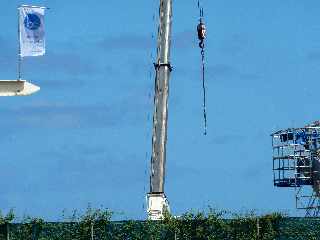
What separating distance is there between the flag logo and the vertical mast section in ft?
31.0

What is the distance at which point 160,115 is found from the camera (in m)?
43.7

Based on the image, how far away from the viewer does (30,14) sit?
119 ft

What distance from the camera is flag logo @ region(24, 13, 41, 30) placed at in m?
36.1

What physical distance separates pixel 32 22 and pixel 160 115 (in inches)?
384

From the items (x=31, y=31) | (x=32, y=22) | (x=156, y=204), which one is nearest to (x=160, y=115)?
(x=156, y=204)

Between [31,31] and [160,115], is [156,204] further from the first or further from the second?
[31,31]

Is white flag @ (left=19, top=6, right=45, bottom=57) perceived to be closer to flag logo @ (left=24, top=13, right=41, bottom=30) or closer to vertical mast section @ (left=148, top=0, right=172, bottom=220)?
flag logo @ (left=24, top=13, right=41, bottom=30)

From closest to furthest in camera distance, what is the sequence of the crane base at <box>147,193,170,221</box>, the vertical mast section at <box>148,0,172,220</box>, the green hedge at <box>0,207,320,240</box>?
the green hedge at <box>0,207,320,240</box> < the crane base at <box>147,193,170,221</box> < the vertical mast section at <box>148,0,172,220</box>

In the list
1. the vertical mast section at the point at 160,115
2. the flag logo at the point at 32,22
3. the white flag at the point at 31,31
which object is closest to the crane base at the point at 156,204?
the vertical mast section at the point at 160,115

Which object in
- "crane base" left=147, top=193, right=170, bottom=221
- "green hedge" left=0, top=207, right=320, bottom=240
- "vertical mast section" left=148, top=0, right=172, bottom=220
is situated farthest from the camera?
"vertical mast section" left=148, top=0, right=172, bottom=220

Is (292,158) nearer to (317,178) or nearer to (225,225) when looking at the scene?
(317,178)

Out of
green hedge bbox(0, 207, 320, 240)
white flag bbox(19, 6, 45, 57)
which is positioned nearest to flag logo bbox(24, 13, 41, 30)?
white flag bbox(19, 6, 45, 57)

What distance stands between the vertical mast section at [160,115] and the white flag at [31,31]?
9216 millimetres

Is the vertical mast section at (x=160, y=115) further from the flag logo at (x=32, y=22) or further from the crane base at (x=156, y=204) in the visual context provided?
the flag logo at (x=32, y=22)
